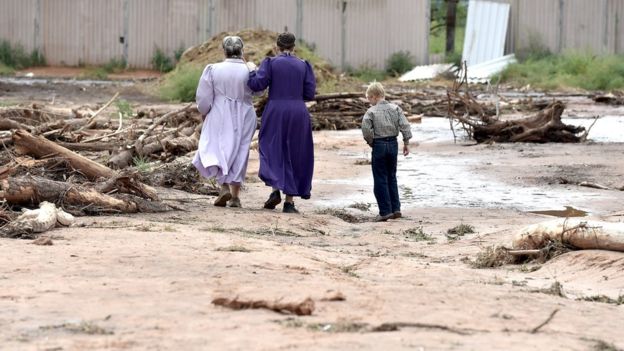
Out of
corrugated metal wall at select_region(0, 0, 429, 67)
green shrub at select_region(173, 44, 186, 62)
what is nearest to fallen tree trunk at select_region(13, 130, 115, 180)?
green shrub at select_region(173, 44, 186, 62)

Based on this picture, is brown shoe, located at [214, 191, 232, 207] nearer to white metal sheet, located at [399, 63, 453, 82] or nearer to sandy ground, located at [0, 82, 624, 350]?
sandy ground, located at [0, 82, 624, 350]

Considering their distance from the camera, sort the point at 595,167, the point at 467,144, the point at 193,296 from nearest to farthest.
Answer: the point at 193,296
the point at 595,167
the point at 467,144

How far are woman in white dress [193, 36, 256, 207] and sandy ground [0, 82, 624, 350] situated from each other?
0.41 metres

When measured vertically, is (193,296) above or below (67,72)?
above

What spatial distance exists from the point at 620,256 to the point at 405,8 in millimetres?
31311

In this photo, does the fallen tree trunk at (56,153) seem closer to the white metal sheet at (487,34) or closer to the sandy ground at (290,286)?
the sandy ground at (290,286)

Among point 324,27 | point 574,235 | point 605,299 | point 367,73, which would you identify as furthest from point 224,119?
point 324,27

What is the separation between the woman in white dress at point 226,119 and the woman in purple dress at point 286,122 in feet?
0.57

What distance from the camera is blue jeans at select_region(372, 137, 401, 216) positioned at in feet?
38.3

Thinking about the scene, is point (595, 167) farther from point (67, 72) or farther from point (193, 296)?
point (67, 72)

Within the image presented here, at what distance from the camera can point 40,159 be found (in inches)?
459

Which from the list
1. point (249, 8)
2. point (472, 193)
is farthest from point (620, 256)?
point (249, 8)

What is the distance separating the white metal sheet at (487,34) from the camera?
130 feet

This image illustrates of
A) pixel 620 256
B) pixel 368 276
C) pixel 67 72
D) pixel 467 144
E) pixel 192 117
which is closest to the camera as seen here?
pixel 368 276
